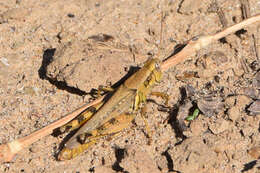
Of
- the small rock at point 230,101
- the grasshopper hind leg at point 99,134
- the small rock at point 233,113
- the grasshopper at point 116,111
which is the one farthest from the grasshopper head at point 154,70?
the small rock at point 233,113

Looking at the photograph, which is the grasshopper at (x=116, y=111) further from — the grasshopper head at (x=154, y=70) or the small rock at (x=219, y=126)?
the small rock at (x=219, y=126)

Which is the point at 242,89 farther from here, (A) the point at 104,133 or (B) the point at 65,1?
(B) the point at 65,1

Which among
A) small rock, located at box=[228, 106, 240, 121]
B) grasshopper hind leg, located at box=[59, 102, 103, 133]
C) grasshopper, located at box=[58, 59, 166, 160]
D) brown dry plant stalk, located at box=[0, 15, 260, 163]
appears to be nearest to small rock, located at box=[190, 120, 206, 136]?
small rock, located at box=[228, 106, 240, 121]

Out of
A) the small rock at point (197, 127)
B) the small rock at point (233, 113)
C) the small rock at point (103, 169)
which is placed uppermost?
the small rock at point (233, 113)

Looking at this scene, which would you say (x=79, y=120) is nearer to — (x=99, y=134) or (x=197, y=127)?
(x=99, y=134)

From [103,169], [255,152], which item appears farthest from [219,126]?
[103,169]

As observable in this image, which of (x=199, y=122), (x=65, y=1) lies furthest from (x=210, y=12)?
(x=65, y=1)
